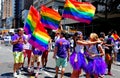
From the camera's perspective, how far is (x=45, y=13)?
1202 centimetres

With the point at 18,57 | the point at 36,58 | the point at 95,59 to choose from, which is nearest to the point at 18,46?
the point at 18,57

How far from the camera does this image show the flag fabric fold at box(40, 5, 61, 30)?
1189cm

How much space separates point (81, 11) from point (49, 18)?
1.84 meters

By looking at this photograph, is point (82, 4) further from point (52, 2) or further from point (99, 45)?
point (52, 2)

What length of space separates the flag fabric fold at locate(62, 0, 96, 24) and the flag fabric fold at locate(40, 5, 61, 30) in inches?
50.5

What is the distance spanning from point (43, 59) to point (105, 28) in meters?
25.6

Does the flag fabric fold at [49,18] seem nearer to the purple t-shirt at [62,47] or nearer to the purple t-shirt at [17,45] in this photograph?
the purple t-shirt at [17,45]

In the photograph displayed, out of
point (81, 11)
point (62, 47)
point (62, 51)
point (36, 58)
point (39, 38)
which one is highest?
point (81, 11)

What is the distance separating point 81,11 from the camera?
409 inches

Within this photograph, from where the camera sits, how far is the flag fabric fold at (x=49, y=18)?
11.9 m

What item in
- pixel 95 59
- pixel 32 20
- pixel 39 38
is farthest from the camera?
pixel 32 20

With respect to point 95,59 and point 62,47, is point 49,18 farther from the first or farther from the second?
point 95,59

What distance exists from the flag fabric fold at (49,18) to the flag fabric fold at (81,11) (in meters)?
1.28

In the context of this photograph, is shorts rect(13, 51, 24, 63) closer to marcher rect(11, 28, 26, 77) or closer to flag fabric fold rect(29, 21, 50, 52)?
marcher rect(11, 28, 26, 77)
